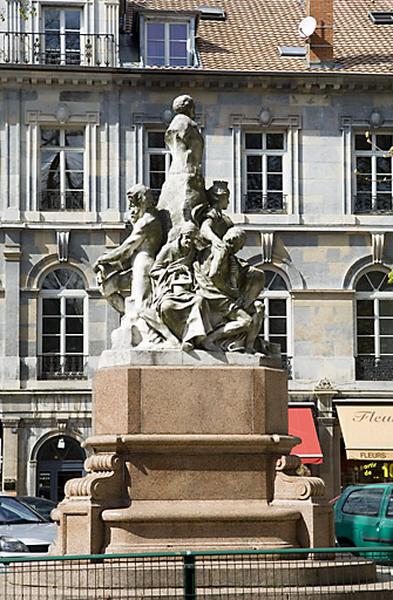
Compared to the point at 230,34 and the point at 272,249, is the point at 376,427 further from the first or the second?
the point at 230,34

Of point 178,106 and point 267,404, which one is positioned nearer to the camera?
point 267,404

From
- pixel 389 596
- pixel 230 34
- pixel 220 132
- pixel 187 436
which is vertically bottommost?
pixel 389 596

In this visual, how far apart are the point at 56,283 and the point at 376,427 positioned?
8693 mm

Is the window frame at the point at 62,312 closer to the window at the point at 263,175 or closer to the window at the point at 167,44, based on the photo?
the window at the point at 263,175

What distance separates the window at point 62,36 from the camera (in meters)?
37.1

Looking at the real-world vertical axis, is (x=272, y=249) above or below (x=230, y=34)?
below

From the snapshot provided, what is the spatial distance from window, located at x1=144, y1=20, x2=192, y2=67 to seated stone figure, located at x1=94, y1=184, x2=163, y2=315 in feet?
75.8

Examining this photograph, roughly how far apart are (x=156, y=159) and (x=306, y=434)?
788cm

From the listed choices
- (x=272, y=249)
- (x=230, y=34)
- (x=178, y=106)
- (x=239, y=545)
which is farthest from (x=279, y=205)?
(x=239, y=545)

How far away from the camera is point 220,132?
3753 centimetres

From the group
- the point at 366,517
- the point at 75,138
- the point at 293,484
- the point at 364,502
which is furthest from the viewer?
the point at 75,138

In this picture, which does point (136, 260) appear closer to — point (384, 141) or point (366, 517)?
point (366, 517)

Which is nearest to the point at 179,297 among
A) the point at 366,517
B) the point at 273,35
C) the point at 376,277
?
the point at 366,517

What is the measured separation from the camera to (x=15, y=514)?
69.4ft
